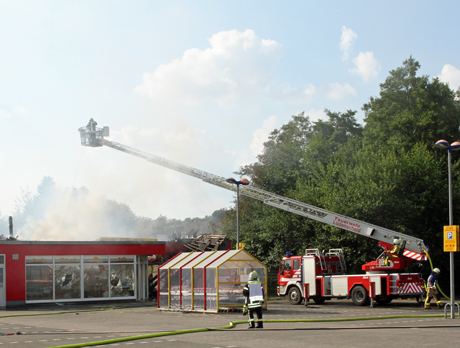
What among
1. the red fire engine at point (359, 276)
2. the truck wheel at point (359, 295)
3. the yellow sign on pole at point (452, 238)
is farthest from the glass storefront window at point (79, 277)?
the yellow sign on pole at point (452, 238)

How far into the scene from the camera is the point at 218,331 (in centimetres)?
1459

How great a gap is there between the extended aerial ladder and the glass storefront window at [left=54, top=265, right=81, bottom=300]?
9.75m

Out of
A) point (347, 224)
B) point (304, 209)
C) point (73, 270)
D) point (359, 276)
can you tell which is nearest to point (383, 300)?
point (359, 276)

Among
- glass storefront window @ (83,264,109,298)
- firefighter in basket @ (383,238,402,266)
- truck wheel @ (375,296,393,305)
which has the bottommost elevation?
truck wheel @ (375,296,393,305)

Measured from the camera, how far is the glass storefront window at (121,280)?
29.5 meters

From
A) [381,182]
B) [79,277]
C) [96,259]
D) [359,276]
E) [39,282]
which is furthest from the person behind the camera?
[381,182]

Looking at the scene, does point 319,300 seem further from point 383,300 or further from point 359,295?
point 383,300

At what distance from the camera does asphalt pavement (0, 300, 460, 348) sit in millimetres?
12047

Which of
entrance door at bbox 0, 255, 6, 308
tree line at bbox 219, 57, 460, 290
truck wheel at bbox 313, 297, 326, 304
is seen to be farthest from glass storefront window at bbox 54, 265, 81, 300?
tree line at bbox 219, 57, 460, 290

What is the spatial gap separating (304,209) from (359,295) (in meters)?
6.69

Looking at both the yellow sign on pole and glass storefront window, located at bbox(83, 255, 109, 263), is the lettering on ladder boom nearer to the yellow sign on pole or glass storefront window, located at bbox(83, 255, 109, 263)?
the yellow sign on pole

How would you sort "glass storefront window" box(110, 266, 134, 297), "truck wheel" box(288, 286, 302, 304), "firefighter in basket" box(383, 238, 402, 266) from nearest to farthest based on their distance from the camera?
"firefighter in basket" box(383, 238, 402, 266) → "truck wheel" box(288, 286, 302, 304) → "glass storefront window" box(110, 266, 134, 297)

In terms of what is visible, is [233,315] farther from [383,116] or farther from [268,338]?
[383,116]

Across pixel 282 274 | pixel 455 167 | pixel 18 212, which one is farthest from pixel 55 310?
pixel 18 212
